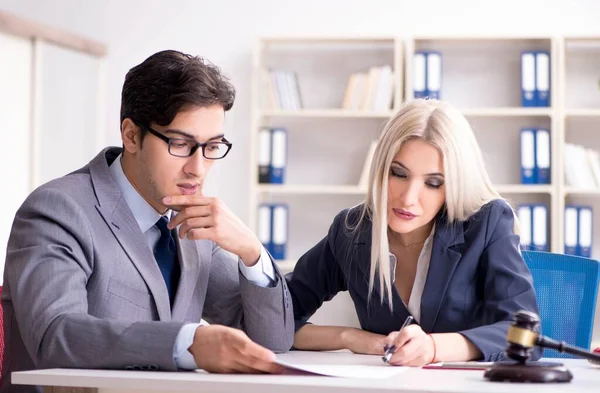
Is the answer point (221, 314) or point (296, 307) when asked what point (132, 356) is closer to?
point (221, 314)

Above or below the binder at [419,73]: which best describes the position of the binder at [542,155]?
below

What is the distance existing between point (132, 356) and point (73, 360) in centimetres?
10

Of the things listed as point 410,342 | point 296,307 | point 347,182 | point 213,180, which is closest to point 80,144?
point 213,180

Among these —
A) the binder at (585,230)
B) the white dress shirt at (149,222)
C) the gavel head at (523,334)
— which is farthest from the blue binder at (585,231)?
the gavel head at (523,334)

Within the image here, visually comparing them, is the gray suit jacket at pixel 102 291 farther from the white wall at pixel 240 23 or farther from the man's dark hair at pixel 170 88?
the white wall at pixel 240 23

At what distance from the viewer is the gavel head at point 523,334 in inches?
53.3

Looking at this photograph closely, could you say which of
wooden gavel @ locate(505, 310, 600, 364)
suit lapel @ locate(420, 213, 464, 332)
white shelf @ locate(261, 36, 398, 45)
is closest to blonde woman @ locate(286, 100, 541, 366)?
suit lapel @ locate(420, 213, 464, 332)

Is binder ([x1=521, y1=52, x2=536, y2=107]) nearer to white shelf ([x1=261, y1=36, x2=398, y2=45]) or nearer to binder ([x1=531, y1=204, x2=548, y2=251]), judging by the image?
binder ([x1=531, y1=204, x2=548, y2=251])

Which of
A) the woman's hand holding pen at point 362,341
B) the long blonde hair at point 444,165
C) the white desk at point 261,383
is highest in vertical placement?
the long blonde hair at point 444,165

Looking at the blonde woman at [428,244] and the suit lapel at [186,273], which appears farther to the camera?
the blonde woman at [428,244]

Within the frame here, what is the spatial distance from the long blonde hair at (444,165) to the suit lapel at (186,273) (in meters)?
0.38

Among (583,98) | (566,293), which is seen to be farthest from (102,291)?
(583,98)

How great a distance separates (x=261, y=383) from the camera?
4.18 ft

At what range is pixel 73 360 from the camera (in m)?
1.47
